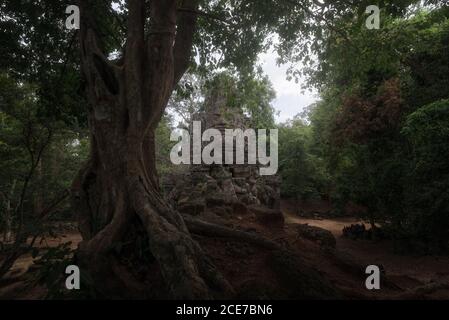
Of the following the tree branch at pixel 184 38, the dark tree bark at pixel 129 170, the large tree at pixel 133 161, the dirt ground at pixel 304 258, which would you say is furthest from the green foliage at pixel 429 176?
the dark tree bark at pixel 129 170

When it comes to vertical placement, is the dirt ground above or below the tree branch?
below

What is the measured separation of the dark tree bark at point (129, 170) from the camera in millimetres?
3301

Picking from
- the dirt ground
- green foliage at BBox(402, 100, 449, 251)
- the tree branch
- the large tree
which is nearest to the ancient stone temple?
green foliage at BBox(402, 100, 449, 251)

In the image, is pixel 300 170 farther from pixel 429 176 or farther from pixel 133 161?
pixel 133 161

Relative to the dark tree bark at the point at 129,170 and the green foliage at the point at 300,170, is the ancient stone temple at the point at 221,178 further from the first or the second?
the dark tree bark at the point at 129,170

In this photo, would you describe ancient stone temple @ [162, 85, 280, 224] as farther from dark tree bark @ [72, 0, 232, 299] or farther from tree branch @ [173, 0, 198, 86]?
dark tree bark @ [72, 0, 232, 299]

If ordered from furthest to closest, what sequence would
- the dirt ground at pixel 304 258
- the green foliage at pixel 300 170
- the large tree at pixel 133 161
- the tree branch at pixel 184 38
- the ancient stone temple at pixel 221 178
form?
1. the green foliage at pixel 300 170
2. the ancient stone temple at pixel 221 178
3. the tree branch at pixel 184 38
4. the dirt ground at pixel 304 258
5. the large tree at pixel 133 161

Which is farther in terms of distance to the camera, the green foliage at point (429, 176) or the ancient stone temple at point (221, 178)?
the ancient stone temple at point (221, 178)

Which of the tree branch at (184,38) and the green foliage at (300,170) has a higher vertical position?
the tree branch at (184,38)

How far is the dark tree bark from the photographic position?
10.8ft

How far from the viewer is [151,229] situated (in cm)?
341

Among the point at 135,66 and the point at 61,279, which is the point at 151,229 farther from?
the point at 135,66

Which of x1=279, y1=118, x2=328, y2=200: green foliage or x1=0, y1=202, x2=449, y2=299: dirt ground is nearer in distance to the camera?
x1=0, y1=202, x2=449, y2=299: dirt ground

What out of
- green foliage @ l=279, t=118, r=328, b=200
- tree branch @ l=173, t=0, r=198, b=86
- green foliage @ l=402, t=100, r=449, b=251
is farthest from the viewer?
green foliage @ l=279, t=118, r=328, b=200
